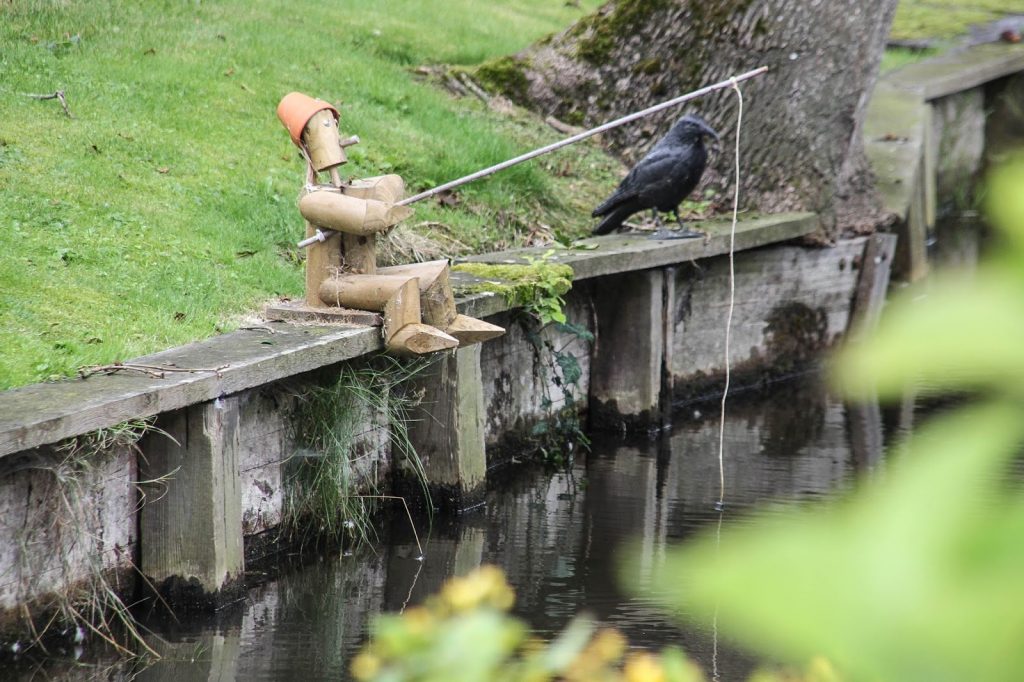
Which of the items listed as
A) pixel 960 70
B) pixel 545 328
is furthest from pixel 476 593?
pixel 960 70

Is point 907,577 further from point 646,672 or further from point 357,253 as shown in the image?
point 357,253

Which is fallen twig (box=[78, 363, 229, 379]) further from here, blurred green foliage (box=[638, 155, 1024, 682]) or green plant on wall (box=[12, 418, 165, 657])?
blurred green foliage (box=[638, 155, 1024, 682])

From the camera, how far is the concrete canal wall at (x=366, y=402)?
4.64 m

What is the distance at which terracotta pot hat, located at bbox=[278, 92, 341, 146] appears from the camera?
5844 mm

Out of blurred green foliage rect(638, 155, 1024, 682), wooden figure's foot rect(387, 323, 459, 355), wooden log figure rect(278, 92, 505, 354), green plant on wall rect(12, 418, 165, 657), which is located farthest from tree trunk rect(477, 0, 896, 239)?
blurred green foliage rect(638, 155, 1024, 682)

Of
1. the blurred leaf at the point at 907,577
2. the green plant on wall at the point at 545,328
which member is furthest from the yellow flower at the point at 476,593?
the green plant on wall at the point at 545,328

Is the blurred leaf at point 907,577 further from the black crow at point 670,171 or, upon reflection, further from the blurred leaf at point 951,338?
the black crow at point 670,171

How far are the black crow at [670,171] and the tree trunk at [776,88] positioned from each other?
6.02 feet

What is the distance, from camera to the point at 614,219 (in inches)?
335

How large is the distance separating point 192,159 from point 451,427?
2.39 metres

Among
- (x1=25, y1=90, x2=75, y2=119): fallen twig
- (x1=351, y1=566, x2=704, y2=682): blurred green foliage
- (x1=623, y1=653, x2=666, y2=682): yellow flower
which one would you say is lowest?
(x1=623, y1=653, x2=666, y2=682): yellow flower

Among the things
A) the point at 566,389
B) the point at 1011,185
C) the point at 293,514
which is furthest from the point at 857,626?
the point at 566,389

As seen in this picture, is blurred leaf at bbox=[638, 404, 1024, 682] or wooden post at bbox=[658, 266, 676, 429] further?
wooden post at bbox=[658, 266, 676, 429]

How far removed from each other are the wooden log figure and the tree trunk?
4.56m
